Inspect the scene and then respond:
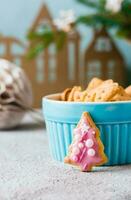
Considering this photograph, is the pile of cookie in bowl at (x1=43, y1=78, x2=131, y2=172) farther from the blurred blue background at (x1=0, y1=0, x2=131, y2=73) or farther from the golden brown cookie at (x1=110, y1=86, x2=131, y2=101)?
the blurred blue background at (x1=0, y1=0, x2=131, y2=73)

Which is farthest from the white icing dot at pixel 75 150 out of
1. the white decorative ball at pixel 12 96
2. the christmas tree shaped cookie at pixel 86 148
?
the white decorative ball at pixel 12 96

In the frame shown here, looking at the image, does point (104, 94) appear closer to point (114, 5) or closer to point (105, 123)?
point (105, 123)

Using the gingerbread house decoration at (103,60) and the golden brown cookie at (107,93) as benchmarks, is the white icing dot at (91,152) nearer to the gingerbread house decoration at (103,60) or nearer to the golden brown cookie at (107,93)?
the golden brown cookie at (107,93)

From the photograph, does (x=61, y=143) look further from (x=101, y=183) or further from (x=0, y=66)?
(x=0, y=66)

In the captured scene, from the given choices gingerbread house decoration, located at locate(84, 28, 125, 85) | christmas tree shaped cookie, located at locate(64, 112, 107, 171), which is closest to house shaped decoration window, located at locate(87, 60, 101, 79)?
gingerbread house decoration, located at locate(84, 28, 125, 85)

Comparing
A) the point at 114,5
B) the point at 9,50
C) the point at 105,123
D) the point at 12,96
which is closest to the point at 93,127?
the point at 105,123

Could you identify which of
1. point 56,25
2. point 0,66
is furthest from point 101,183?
point 56,25
